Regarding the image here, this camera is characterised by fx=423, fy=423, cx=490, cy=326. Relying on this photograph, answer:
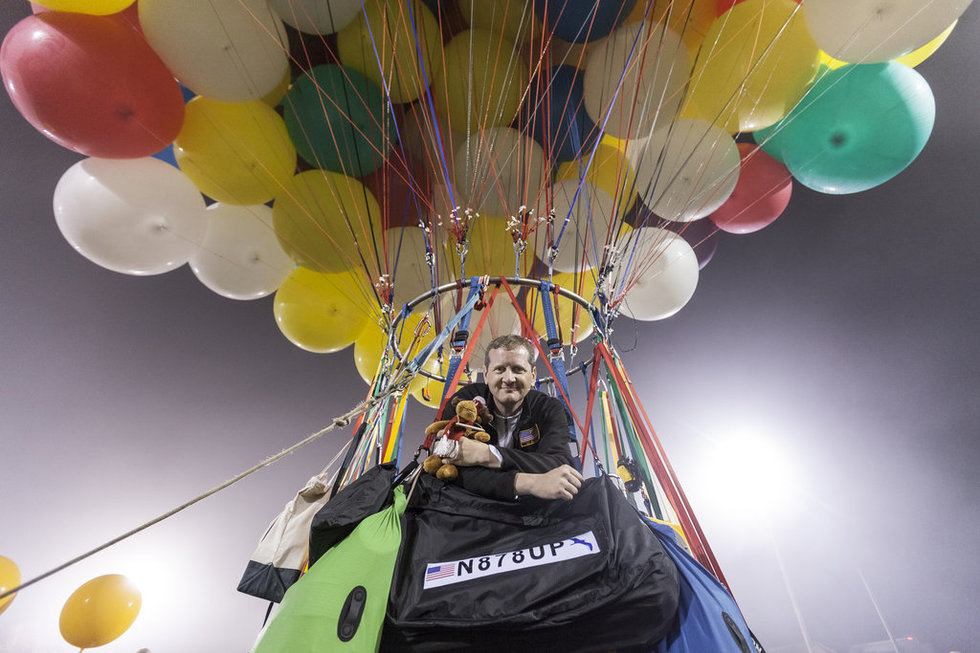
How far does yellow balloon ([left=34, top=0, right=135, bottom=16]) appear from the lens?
1795 millimetres

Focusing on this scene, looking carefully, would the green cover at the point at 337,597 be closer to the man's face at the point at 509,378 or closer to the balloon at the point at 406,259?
the man's face at the point at 509,378

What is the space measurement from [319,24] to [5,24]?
2.61 meters

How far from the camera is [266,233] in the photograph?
2762mm

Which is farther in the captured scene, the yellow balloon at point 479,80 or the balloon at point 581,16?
the yellow balloon at point 479,80

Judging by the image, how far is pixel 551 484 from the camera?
3.12ft

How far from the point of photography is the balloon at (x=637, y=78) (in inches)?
92.8

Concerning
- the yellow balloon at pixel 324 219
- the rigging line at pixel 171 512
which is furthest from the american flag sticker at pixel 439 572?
the yellow balloon at pixel 324 219

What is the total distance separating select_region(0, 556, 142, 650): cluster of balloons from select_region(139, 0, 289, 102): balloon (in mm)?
4025

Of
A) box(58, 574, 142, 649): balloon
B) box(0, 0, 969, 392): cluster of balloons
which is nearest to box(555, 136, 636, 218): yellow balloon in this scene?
box(0, 0, 969, 392): cluster of balloons

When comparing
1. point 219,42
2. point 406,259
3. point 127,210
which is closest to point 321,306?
point 406,259

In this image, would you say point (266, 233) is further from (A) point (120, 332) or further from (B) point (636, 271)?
(A) point (120, 332)

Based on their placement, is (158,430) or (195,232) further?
(158,430)

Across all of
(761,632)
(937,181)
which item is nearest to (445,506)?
(937,181)

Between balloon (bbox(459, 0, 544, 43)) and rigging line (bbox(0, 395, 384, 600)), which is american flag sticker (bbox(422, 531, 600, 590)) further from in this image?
balloon (bbox(459, 0, 544, 43))
